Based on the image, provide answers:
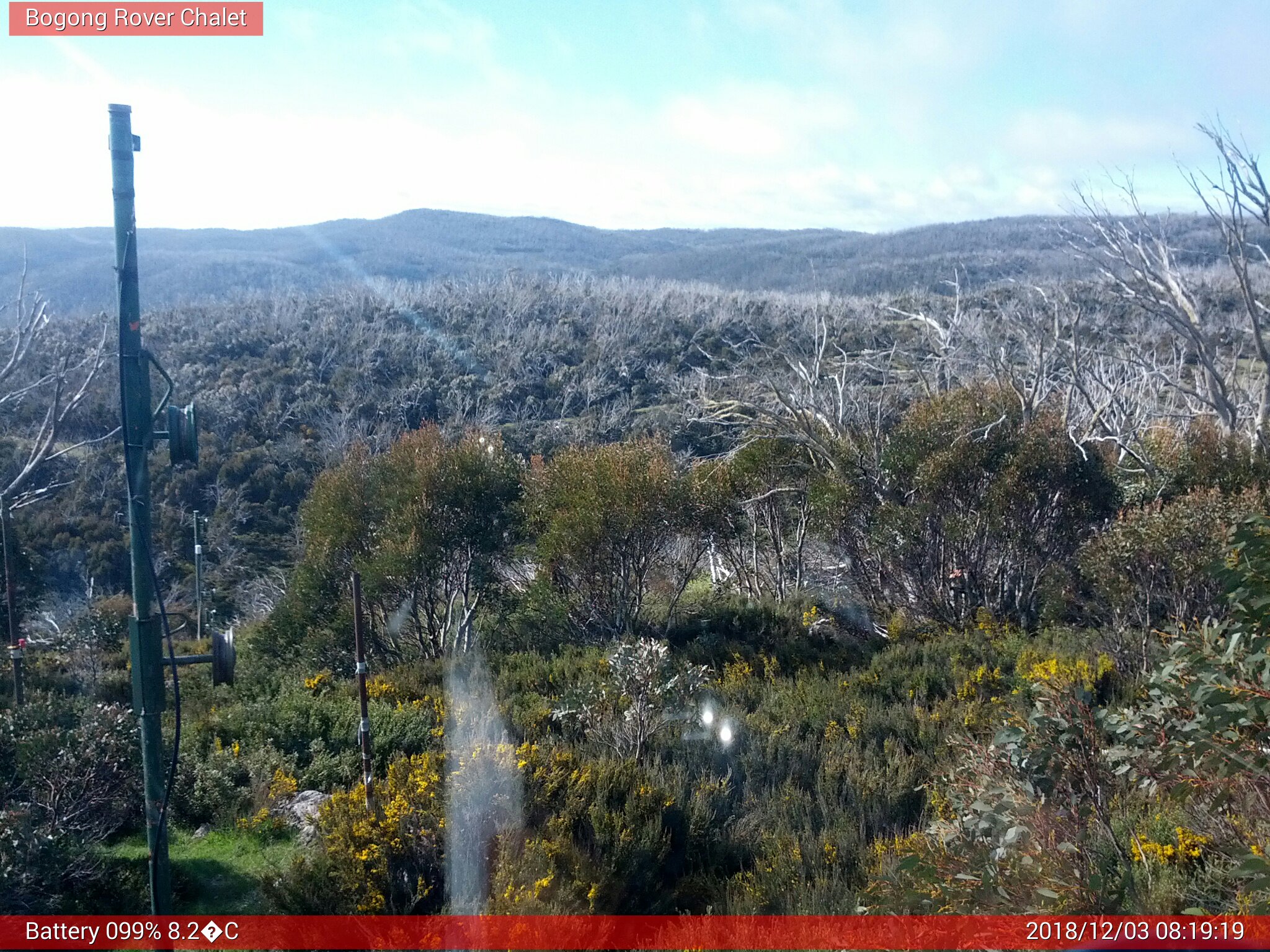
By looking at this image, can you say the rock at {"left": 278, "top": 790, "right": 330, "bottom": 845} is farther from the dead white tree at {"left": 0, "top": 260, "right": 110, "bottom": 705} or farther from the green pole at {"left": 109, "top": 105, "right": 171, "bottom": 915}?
the dead white tree at {"left": 0, "top": 260, "right": 110, "bottom": 705}

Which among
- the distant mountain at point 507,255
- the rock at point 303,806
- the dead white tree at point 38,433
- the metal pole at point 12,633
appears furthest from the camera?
the distant mountain at point 507,255

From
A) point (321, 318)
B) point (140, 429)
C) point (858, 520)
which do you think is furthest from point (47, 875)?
point (321, 318)

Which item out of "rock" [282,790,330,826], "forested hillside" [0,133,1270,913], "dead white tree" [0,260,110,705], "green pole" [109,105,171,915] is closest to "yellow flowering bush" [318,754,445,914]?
"forested hillside" [0,133,1270,913]

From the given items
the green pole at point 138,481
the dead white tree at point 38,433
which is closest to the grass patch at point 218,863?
the green pole at point 138,481

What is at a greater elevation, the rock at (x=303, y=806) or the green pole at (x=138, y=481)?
the green pole at (x=138, y=481)

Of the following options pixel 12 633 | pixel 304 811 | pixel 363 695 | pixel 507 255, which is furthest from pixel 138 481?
pixel 507 255

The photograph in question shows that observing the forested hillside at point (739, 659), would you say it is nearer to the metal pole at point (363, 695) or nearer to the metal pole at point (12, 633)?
the metal pole at point (363, 695)
